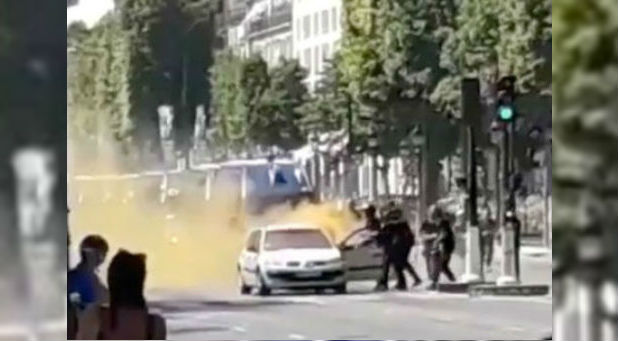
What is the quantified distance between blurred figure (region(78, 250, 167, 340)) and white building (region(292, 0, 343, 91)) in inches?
36.4

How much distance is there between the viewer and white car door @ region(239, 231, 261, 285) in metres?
6.26

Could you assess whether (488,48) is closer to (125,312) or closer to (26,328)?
(125,312)

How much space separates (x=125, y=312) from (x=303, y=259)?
0.67 m

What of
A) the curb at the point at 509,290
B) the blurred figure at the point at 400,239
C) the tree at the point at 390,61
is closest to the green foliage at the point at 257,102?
the tree at the point at 390,61

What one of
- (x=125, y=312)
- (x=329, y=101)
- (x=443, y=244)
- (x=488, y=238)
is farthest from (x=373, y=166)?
(x=125, y=312)

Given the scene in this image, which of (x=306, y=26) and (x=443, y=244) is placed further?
(x=443, y=244)

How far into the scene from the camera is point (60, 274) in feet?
20.3

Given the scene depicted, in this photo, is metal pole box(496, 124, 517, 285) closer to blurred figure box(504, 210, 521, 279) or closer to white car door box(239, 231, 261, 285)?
blurred figure box(504, 210, 521, 279)

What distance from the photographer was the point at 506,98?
6359 mm

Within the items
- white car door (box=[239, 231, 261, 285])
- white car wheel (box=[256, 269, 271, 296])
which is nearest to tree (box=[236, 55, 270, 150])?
white car door (box=[239, 231, 261, 285])

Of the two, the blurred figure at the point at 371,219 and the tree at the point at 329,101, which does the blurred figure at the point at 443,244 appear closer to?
the blurred figure at the point at 371,219

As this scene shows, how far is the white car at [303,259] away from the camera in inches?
247

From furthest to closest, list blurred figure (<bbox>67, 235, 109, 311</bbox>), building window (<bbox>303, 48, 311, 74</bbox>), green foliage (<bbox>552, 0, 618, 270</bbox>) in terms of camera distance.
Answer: building window (<bbox>303, 48, 311, 74</bbox>) → blurred figure (<bbox>67, 235, 109, 311</bbox>) → green foliage (<bbox>552, 0, 618, 270</bbox>)

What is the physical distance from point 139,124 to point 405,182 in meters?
0.99
